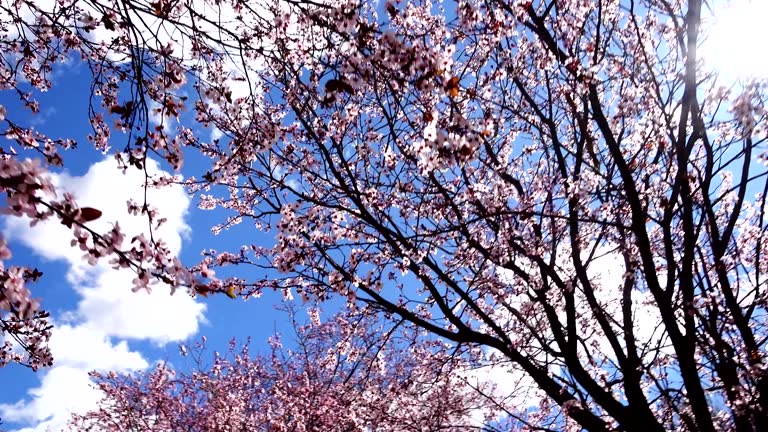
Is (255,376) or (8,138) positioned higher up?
(255,376)

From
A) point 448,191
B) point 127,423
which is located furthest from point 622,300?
point 127,423

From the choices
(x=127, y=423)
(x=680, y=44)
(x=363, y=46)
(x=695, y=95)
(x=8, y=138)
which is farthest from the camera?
(x=127, y=423)

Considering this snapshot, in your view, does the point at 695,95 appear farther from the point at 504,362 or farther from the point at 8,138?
the point at 8,138

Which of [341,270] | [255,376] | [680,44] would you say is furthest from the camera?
[255,376]

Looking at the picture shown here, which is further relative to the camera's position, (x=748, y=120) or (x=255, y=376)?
(x=255, y=376)

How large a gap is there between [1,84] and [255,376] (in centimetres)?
1330

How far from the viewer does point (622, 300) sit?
296 inches

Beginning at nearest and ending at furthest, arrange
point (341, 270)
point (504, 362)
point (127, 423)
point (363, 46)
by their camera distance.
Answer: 1. point (363, 46)
2. point (341, 270)
3. point (504, 362)
4. point (127, 423)

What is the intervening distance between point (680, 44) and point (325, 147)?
4.52 m

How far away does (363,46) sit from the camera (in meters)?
3.61

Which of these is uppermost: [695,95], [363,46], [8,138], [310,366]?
[310,366]

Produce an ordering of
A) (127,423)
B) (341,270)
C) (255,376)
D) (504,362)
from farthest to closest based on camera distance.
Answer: (255,376) → (127,423) → (504,362) → (341,270)

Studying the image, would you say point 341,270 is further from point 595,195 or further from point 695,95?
point 695,95

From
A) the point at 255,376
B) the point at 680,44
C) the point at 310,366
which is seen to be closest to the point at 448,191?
the point at 680,44
